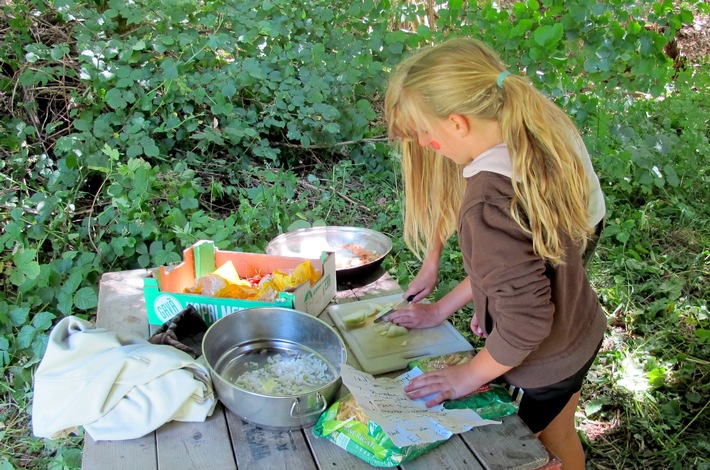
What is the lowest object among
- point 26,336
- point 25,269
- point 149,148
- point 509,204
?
point 26,336

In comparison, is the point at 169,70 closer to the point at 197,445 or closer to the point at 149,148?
the point at 149,148

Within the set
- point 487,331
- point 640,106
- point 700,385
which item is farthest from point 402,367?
point 640,106

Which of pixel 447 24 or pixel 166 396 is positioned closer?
pixel 166 396

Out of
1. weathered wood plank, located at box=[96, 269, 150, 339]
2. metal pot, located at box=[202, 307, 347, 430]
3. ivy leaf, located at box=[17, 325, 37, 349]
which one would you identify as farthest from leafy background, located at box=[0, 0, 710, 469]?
metal pot, located at box=[202, 307, 347, 430]

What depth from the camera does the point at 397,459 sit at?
129cm

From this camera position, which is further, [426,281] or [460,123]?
[426,281]

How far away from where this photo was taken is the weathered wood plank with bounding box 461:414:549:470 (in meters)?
1.33

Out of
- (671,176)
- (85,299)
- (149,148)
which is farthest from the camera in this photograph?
(671,176)

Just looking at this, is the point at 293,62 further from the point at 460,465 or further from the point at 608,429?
Answer: the point at 460,465

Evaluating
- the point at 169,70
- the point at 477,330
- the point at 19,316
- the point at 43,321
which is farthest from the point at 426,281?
the point at 169,70

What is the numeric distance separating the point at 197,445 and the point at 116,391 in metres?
0.22

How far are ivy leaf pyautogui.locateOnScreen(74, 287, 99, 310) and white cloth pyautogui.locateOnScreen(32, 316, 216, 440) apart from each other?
1.30 m

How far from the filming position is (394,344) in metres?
1.75

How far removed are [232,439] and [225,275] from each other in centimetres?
64
